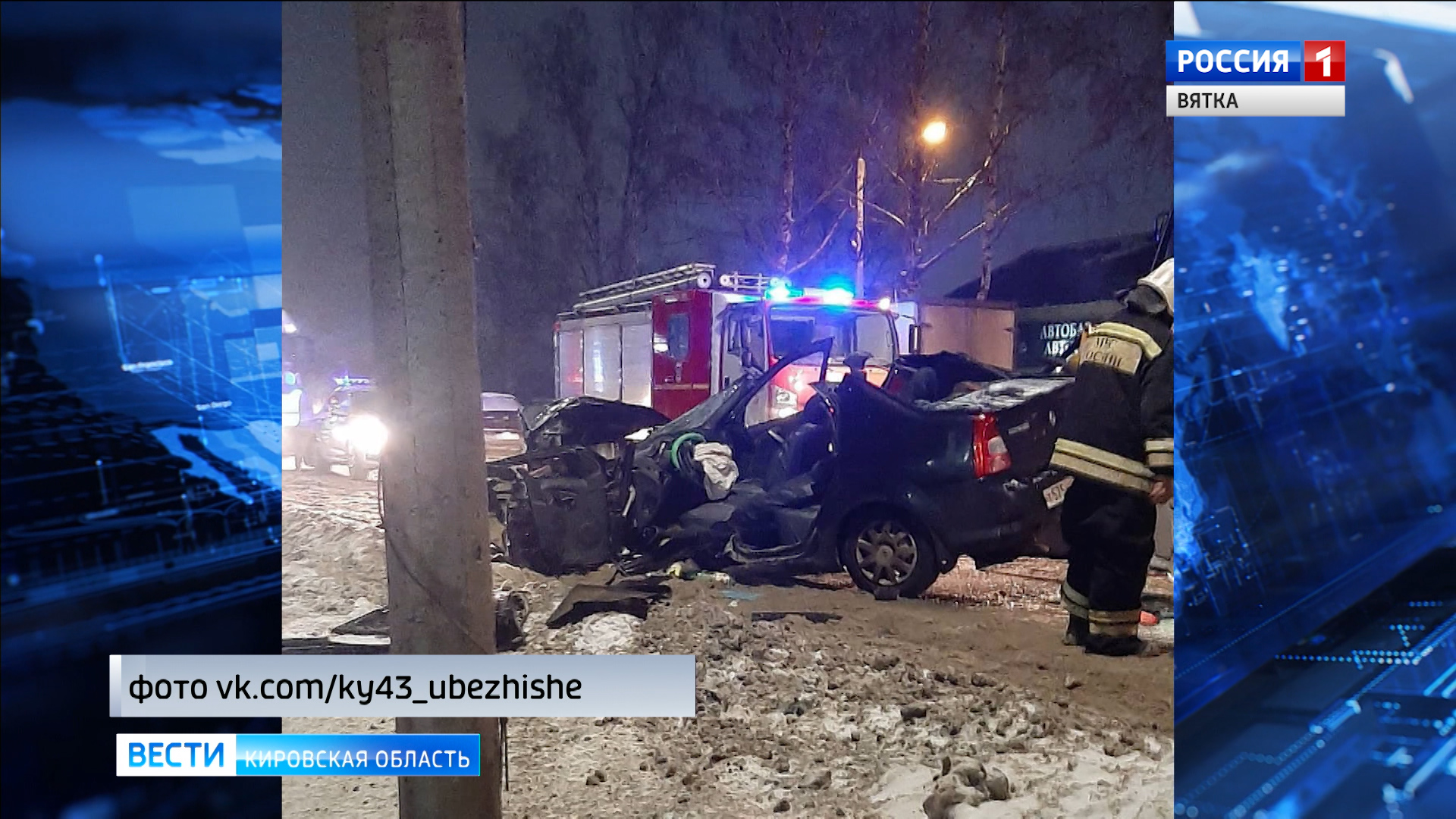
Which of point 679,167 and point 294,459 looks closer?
point 294,459

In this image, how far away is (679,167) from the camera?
8.13 ft

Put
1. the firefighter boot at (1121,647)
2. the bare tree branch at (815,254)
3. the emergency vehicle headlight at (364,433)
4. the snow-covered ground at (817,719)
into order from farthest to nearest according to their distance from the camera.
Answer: the bare tree branch at (815,254), the firefighter boot at (1121,647), the snow-covered ground at (817,719), the emergency vehicle headlight at (364,433)

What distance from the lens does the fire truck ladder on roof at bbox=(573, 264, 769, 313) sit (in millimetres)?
2428

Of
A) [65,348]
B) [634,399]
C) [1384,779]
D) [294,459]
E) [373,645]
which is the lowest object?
[1384,779]

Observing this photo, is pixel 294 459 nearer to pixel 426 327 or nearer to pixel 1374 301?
pixel 426 327

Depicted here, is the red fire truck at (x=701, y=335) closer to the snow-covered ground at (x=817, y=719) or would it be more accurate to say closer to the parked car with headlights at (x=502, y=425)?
the parked car with headlights at (x=502, y=425)

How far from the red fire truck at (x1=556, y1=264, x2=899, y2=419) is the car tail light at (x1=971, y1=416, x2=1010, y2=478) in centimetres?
36

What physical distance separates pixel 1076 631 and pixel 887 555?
2.06ft

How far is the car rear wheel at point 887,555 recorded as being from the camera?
2541 millimetres

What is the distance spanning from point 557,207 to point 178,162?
3.64 feet

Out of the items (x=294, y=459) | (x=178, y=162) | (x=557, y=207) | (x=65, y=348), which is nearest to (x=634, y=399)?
(x=557, y=207)
